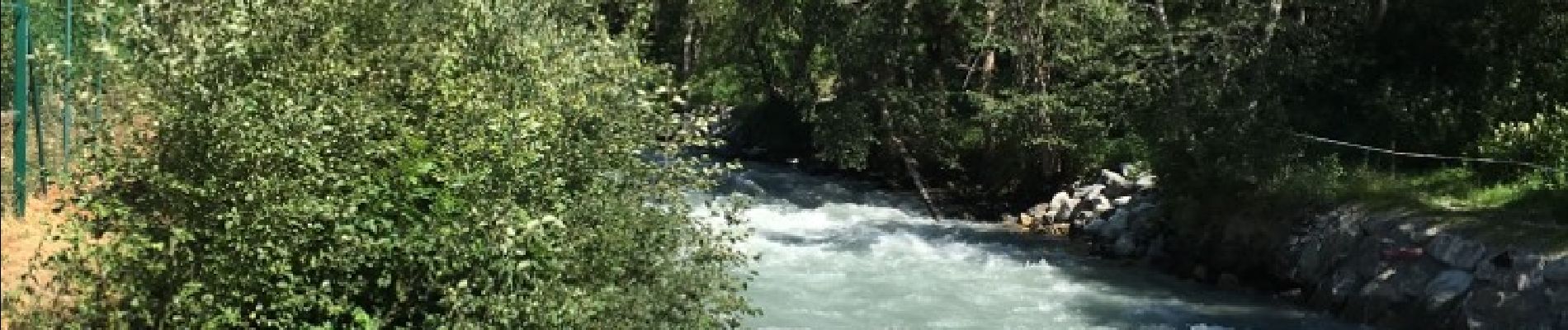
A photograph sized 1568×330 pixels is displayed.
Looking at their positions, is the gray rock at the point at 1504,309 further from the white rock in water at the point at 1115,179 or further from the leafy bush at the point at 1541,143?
the white rock in water at the point at 1115,179

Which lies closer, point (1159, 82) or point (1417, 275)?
point (1417, 275)

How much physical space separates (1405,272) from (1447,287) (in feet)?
2.73

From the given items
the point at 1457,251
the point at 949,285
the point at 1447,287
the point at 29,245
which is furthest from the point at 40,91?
the point at 1457,251

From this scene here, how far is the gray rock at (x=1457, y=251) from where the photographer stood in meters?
15.4

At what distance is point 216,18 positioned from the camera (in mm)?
7738

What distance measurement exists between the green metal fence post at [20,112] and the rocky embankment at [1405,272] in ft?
46.6

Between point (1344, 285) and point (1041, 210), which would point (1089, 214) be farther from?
point (1344, 285)

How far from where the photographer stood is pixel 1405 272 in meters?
16.3

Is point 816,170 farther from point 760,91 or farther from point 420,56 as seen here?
point 420,56

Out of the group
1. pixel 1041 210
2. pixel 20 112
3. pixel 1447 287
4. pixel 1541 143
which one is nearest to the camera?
pixel 20 112

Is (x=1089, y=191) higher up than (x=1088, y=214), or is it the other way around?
(x=1089, y=191)

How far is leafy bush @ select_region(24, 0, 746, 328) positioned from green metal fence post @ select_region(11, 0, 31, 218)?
14.2ft

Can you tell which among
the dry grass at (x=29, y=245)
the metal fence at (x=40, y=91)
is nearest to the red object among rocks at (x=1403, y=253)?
the metal fence at (x=40, y=91)

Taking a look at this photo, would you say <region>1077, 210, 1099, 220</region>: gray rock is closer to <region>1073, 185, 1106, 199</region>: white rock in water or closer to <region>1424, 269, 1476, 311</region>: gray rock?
<region>1073, 185, 1106, 199</region>: white rock in water
